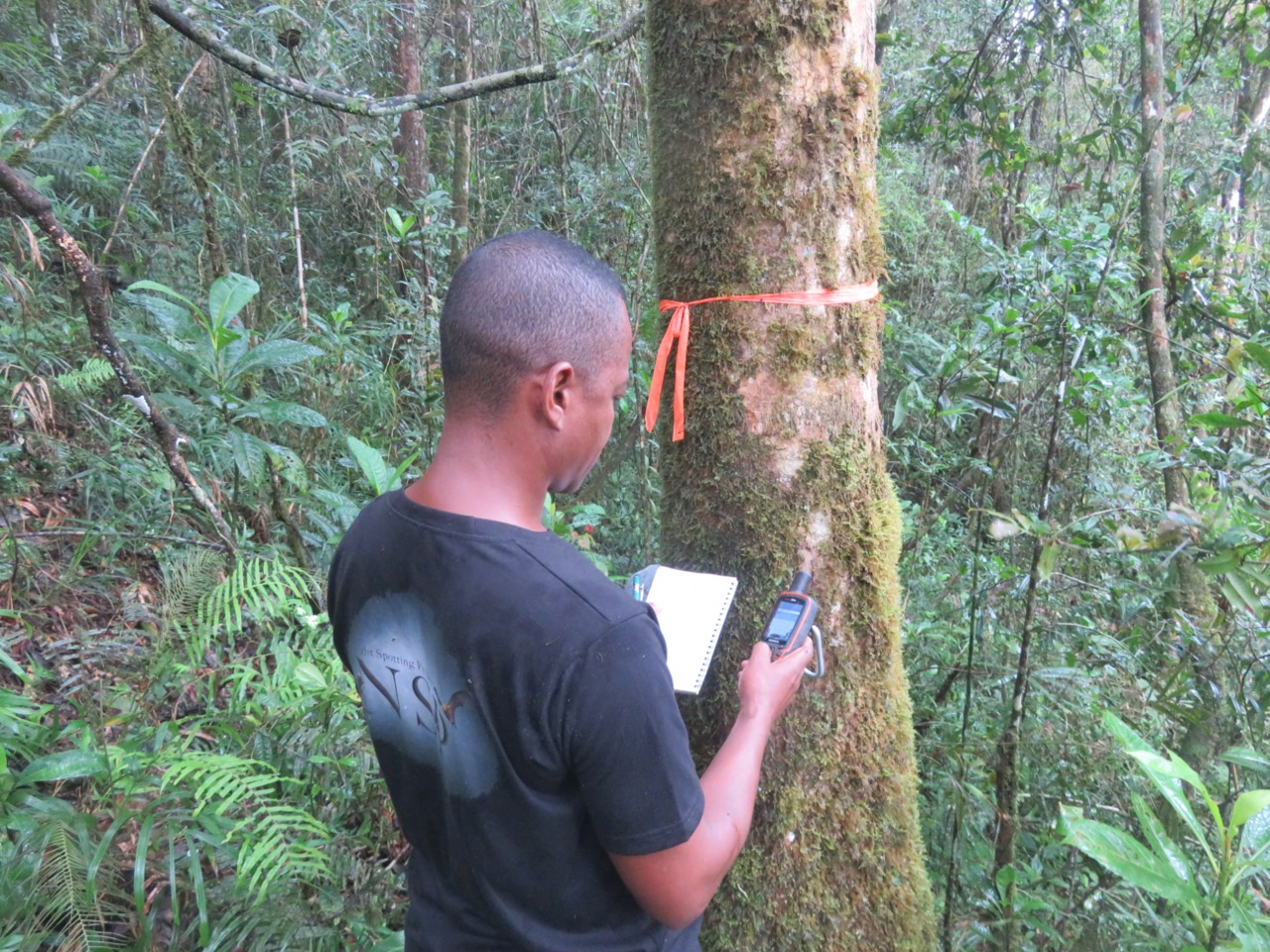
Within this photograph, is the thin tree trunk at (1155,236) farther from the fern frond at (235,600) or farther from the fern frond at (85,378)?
the fern frond at (85,378)

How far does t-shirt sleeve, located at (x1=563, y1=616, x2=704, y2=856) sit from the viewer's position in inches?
45.1

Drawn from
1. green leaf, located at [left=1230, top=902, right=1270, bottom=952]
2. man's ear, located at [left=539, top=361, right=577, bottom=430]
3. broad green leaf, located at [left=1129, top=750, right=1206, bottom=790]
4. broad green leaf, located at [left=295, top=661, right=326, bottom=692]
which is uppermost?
man's ear, located at [left=539, top=361, right=577, bottom=430]

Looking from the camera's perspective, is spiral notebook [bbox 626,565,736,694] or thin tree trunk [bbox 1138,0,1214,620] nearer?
spiral notebook [bbox 626,565,736,694]

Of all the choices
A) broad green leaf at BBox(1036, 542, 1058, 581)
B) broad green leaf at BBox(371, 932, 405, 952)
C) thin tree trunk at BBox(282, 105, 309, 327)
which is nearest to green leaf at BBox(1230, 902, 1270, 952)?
broad green leaf at BBox(1036, 542, 1058, 581)

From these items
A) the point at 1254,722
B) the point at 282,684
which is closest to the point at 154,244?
the point at 282,684

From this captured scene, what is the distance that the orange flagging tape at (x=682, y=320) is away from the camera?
1.81m

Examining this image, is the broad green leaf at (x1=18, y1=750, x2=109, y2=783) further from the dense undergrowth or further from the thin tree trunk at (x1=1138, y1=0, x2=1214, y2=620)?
the thin tree trunk at (x1=1138, y1=0, x2=1214, y2=620)

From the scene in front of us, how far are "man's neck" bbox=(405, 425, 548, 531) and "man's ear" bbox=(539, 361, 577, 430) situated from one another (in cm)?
7

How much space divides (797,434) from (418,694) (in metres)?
0.96

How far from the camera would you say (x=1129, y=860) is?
59.7 inches

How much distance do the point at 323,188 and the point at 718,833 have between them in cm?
706

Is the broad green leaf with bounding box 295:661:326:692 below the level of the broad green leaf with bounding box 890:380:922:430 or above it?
below

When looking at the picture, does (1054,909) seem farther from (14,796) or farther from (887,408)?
(887,408)

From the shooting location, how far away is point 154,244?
628 centimetres
